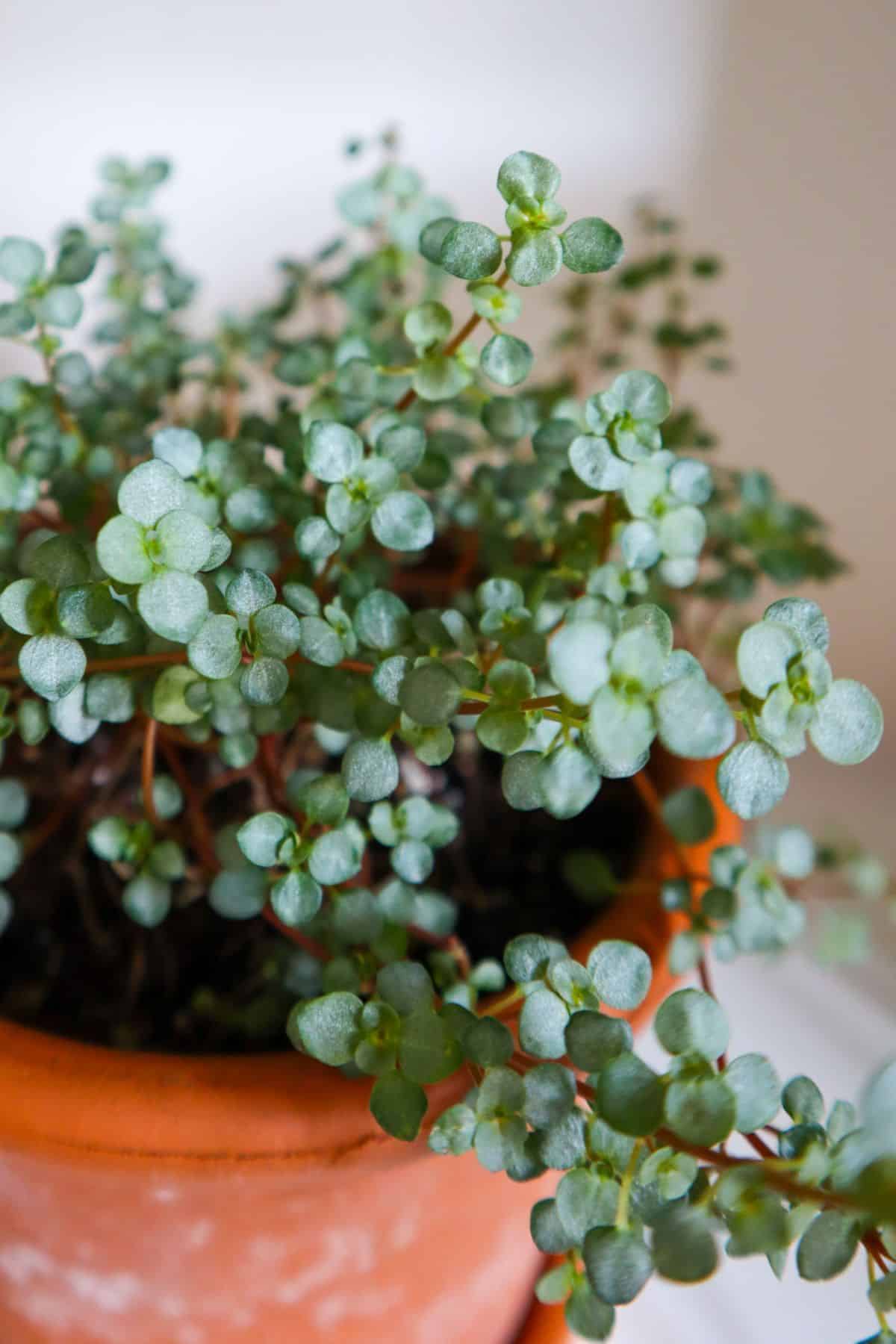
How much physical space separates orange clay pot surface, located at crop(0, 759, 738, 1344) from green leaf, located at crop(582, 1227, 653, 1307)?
133 millimetres

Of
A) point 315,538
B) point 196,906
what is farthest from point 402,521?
point 196,906

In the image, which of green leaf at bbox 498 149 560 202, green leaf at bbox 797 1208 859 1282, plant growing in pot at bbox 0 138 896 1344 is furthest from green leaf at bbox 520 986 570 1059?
green leaf at bbox 498 149 560 202

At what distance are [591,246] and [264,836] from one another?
10.5 inches

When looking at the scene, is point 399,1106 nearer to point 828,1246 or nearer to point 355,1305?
point 828,1246

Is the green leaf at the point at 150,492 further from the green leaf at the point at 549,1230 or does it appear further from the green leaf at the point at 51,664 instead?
the green leaf at the point at 549,1230

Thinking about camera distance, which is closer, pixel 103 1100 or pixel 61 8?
pixel 103 1100

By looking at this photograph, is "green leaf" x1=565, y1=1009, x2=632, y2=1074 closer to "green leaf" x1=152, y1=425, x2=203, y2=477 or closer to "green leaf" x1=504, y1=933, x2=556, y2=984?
"green leaf" x1=504, y1=933, x2=556, y2=984

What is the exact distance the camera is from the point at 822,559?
73cm

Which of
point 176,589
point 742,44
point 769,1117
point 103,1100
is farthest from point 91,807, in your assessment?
point 742,44

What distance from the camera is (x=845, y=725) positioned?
368 millimetres

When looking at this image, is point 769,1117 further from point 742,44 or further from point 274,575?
point 742,44

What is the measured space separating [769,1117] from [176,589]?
28cm

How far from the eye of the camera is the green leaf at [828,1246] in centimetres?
35

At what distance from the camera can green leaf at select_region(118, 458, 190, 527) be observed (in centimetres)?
39
